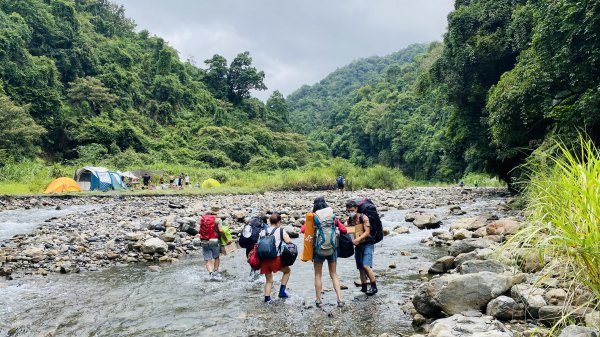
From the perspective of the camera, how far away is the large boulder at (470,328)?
13.3ft

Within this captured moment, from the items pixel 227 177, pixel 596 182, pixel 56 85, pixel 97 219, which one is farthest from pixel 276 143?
pixel 596 182

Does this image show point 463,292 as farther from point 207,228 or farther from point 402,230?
point 402,230

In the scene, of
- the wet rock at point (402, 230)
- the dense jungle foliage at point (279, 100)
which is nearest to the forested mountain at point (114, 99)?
the dense jungle foliage at point (279, 100)

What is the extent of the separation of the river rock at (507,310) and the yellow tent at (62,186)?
27279 mm

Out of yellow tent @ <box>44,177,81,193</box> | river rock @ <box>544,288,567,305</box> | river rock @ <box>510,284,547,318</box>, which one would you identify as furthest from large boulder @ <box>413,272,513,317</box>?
yellow tent @ <box>44,177,81,193</box>

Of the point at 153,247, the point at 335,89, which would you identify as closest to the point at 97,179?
the point at 153,247

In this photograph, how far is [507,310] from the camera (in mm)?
4875

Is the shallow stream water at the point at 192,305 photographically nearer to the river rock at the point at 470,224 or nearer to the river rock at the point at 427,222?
the river rock at the point at 470,224

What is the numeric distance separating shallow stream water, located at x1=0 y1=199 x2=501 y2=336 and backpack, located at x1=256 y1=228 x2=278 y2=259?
2.73ft

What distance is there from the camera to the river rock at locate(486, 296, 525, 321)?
485 centimetres

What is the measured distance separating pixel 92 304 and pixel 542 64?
556 inches

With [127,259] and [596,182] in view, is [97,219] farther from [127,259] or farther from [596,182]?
[596,182]

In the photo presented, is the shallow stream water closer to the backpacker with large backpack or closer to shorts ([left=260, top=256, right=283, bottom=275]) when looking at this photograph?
shorts ([left=260, top=256, right=283, bottom=275])

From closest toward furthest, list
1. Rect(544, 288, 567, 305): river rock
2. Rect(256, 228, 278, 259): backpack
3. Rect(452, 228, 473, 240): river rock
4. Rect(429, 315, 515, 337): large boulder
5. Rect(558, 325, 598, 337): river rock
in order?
Rect(558, 325, 598, 337): river rock → Rect(429, 315, 515, 337): large boulder → Rect(544, 288, 567, 305): river rock → Rect(256, 228, 278, 259): backpack → Rect(452, 228, 473, 240): river rock
